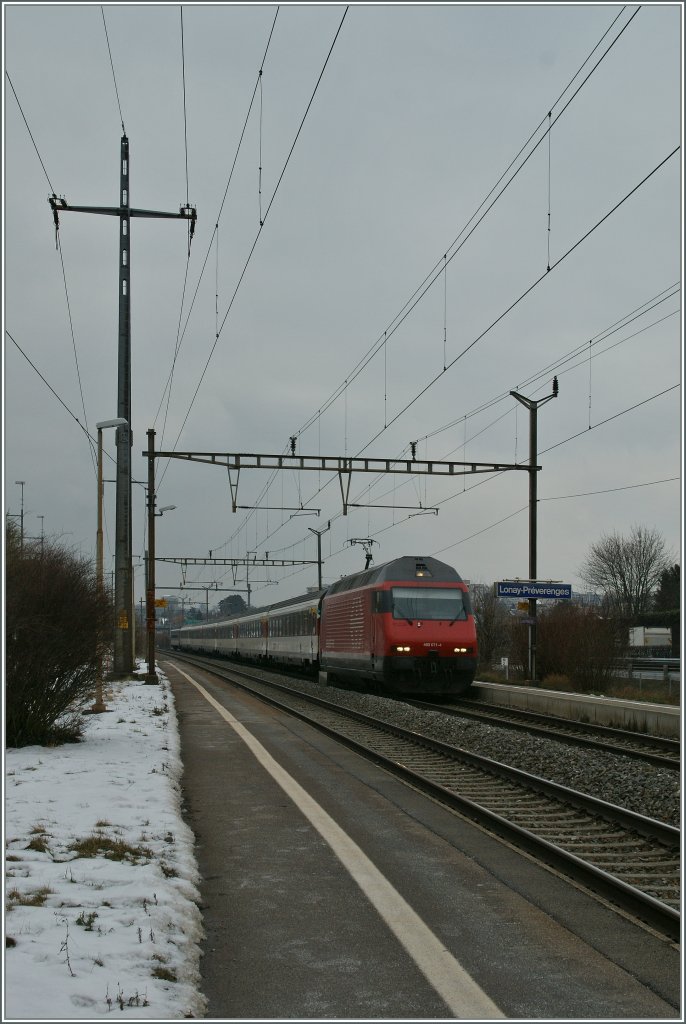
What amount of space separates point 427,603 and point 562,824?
14075 millimetres

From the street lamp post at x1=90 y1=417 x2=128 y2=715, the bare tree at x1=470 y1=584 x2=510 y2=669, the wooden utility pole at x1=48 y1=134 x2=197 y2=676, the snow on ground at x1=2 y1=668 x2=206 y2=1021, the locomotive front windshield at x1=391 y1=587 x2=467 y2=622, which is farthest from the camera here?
the bare tree at x1=470 y1=584 x2=510 y2=669

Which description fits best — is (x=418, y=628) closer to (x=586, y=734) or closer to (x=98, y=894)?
(x=586, y=734)

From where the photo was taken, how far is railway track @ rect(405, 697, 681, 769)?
14.2m

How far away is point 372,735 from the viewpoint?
16719 millimetres

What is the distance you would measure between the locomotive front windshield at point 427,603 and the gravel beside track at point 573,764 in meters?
3.46

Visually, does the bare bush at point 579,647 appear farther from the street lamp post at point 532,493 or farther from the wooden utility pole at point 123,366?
the wooden utility pole at point 123,366

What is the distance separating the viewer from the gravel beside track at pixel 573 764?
10.4m

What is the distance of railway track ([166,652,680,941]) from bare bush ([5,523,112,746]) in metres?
4.08

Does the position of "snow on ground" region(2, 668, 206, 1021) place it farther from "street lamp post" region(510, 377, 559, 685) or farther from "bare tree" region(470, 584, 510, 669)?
"bare tree" region(470, 584, 510, 669)

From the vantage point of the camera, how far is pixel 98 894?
6.11 metres

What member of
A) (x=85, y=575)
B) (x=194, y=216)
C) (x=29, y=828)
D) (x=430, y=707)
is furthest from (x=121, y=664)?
(x=29, y=828)

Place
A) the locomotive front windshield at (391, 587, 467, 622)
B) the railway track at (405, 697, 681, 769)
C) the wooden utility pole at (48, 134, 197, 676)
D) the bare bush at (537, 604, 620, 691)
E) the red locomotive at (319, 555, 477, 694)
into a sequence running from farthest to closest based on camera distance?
1. the bare bush at (537, 604, 620, 691)
2. the wooden utility pole at (48, 134, 197, 676)
3. the locomotive front windshield at (391, 587, 467, 622)
4. the red locomotive at (319, 555, 477, 694)
5. the railway track at (405, 697, 681, 769)

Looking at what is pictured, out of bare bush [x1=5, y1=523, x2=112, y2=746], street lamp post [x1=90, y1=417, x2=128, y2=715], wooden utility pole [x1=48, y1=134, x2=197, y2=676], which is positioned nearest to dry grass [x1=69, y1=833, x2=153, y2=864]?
bare bush [x1=5, y1=523, x2=112, y2=746]

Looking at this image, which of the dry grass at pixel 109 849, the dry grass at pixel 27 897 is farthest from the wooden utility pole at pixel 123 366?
the dry grass at pixel 27 897
